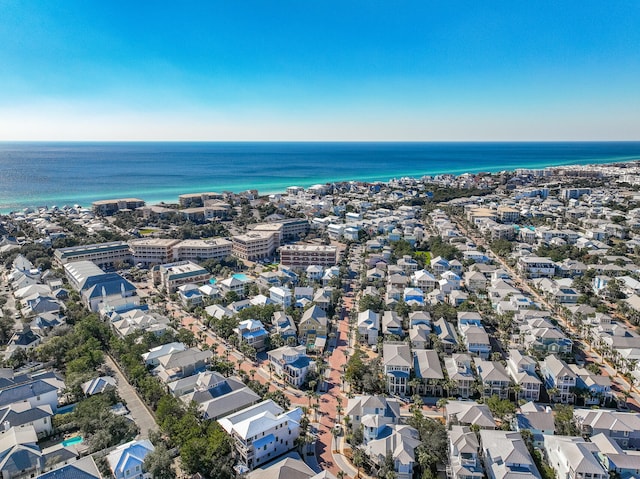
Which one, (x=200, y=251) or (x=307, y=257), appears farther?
(x=200, y=251)

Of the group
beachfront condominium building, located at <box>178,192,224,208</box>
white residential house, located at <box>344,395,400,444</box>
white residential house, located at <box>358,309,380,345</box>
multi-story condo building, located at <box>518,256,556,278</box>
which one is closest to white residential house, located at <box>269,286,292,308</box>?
white residential house, located at <box>358,309,380,345</box>

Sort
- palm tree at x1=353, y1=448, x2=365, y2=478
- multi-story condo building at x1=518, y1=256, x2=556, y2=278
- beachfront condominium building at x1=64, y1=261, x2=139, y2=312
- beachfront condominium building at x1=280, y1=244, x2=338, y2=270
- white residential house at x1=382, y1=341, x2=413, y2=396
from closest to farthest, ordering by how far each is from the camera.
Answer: palm tree at x1=353, y1=448, x2=365, y2=478 < white residential house at x1=382, y1=341, x2=413, y2=396 < beachfront condominium building at x1=64, y1=261, x2=139, y2=312 < multi-story condo building at x1=518, y1=256, x2=556, y2=278 < beachfront condominium building at x1=280, y1=244, x2=338, y2=270

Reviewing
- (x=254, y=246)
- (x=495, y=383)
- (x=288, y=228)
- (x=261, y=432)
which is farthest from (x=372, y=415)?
(x=288, y=228)

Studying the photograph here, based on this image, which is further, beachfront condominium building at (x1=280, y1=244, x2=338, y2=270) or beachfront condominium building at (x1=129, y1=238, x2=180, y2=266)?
beachfront condominium building at (x1=129, y1=238, x2=180, y2=266)

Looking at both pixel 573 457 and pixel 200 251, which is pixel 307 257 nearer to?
pixel 200 251

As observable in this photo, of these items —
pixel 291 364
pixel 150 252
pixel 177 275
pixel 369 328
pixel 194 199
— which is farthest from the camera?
pixel 194 199

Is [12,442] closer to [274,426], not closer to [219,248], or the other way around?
[274,426]

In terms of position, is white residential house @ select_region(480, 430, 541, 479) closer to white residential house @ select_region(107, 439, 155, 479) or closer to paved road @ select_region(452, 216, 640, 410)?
paved road @ select_region(452, 216, 640, 410)
